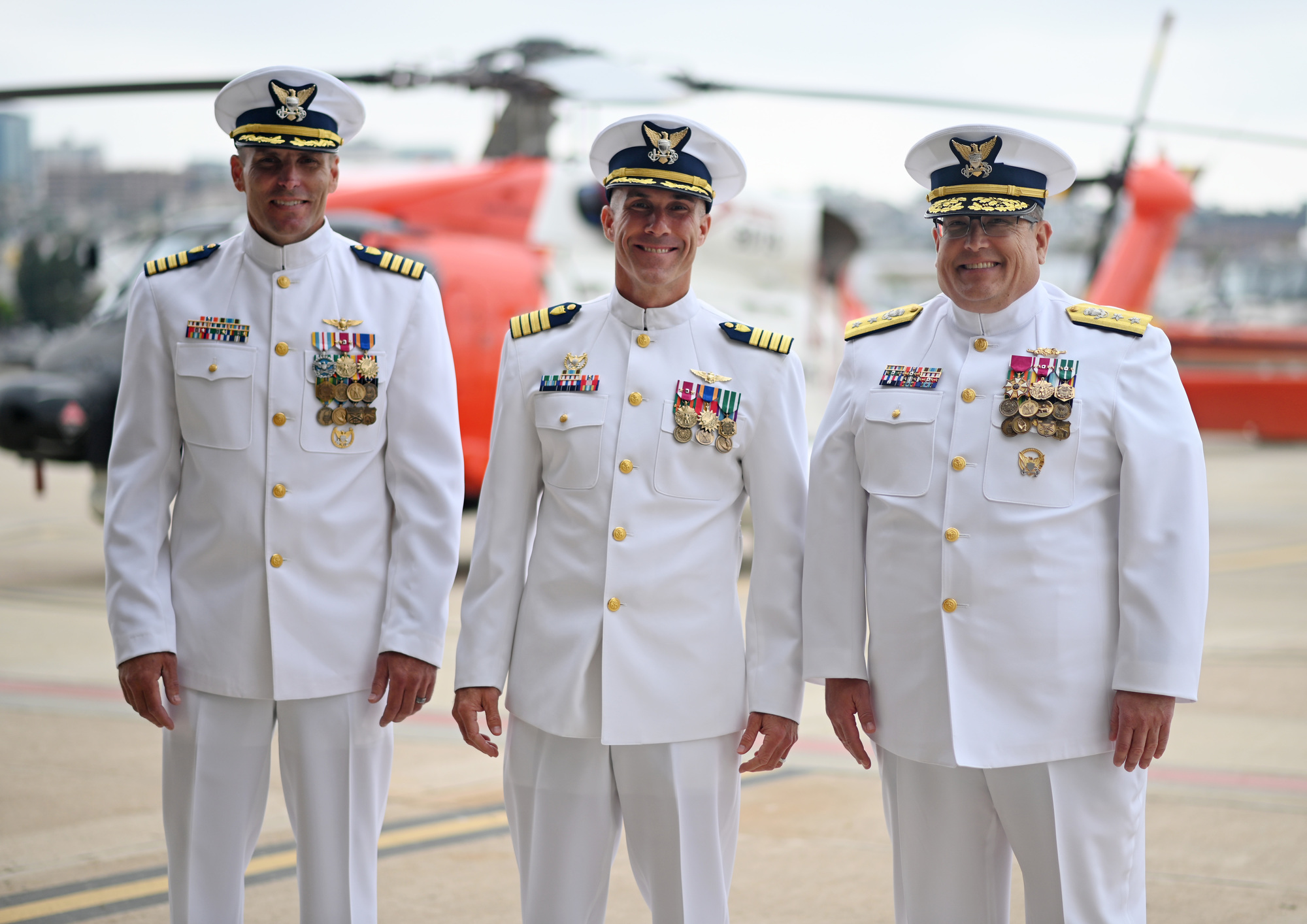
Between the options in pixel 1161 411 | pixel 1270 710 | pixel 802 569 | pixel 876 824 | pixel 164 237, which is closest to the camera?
pixel 1161 411

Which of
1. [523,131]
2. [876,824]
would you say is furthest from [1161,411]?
[523,131]

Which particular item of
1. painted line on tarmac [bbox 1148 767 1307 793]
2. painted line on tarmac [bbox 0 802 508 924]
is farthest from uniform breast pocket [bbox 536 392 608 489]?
painted line on tarmac [bbox 1148 767 1307 793]

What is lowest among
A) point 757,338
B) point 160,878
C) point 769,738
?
point 160,878

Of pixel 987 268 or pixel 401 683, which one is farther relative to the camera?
pixel 401 683

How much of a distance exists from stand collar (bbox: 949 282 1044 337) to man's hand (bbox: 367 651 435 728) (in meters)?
1.11

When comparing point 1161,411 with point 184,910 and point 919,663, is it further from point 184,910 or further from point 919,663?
point 184,910

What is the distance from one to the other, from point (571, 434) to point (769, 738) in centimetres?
61

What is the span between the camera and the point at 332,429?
2.34 m

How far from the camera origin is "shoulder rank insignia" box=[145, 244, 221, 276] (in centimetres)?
243

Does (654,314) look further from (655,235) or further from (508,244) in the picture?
(508,244)

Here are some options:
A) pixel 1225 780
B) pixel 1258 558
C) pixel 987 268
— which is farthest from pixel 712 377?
pixel 1258 558

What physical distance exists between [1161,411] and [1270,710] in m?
3.56

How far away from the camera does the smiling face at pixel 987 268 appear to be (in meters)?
2.18

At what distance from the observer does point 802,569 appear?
2.27 m
